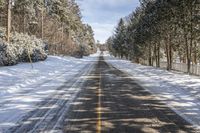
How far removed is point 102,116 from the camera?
11359 mm

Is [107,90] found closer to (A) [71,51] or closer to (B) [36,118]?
(B) [36,118]

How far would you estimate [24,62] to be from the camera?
116ft

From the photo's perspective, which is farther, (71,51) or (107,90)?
(71,51)

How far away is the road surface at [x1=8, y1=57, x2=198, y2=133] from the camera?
9602 millimetres

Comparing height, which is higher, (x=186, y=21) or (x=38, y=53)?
(x=186, y=21)

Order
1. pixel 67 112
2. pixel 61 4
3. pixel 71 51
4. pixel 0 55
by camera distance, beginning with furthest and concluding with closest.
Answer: pixel 71 51, pixel 61 4, pixel 0 55, pixel 67 112

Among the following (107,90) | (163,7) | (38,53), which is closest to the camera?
(107,90)

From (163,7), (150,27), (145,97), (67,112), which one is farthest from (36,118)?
(150,27)

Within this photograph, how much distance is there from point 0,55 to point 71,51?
54.2 metres

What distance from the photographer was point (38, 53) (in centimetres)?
4038

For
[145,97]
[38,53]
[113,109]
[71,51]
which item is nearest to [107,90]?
[145,97]

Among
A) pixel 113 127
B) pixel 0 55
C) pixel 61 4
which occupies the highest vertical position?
pixel 61 4

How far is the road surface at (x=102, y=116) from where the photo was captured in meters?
9.60

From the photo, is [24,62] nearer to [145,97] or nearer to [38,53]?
[38,53]
